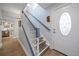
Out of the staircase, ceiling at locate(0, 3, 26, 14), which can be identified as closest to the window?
the staircase

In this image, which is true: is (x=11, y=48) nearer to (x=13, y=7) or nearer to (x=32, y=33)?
(x=32, y=33)

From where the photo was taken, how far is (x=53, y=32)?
6.74ft

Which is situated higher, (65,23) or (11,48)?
(65,23)

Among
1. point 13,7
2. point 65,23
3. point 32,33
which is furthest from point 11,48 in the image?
point 65,23

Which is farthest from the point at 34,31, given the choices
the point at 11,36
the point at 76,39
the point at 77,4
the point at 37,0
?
the point at 77,4

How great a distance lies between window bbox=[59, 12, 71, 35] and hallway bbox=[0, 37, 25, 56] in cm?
78

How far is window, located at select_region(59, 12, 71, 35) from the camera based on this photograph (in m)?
2.00

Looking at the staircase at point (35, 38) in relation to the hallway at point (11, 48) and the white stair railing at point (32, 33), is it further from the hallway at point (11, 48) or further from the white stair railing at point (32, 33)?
the hallway at point (11, 48)

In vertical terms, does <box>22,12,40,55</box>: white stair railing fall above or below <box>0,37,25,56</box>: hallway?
above

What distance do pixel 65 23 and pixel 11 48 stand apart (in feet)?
3.27

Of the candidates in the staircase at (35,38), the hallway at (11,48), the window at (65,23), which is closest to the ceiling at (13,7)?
the staircase at (35,38)

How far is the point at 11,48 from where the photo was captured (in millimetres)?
1984

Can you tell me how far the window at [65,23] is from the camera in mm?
1996

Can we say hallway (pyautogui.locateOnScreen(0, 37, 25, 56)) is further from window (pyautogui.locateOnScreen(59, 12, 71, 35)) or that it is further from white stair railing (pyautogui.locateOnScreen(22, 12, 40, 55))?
window (pyautogui.locateOnScreen(59, 12, 71, 35))
